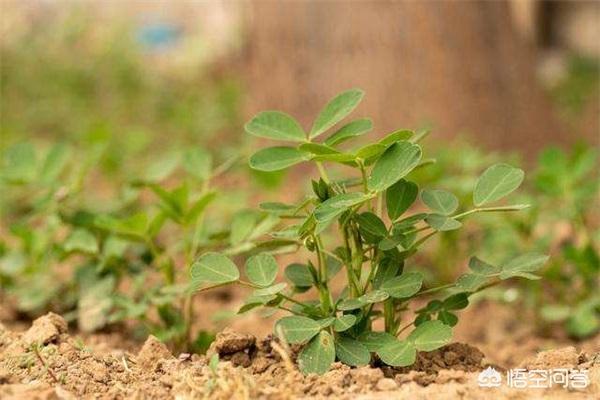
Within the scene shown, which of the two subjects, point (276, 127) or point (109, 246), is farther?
point (109, 246)

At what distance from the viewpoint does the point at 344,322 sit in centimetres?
174

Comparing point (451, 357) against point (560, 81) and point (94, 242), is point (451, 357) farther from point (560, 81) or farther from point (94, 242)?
point (560, 81)

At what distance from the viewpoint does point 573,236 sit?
10.4 ft

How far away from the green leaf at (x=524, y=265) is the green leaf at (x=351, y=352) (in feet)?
0.95

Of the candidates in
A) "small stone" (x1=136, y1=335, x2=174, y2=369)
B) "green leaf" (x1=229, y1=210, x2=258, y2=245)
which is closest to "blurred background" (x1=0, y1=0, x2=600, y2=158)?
"green leaf" (x1=229, y1=210, x2=258, y2=245)

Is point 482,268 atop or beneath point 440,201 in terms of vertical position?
beneath

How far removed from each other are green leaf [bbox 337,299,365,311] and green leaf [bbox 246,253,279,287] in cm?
14

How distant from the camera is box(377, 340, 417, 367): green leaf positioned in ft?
5.68

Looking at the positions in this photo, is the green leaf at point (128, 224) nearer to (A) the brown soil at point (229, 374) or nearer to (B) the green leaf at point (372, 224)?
(A) the brown soil at point (229, 374)

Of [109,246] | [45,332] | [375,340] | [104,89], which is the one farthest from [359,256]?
[104,89]

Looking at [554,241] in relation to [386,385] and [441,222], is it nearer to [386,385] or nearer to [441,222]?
[441,222]

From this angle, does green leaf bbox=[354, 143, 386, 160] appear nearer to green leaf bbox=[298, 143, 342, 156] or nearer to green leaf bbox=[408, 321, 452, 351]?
green leaf bbox=[298, 143, 342, 156]

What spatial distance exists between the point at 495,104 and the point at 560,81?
267 centimetres

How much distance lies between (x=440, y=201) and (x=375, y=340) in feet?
0.94
